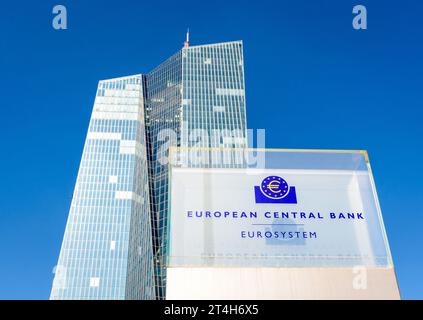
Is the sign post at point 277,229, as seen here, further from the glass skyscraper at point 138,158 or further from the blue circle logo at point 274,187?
the glass skyscraper at point 138,158

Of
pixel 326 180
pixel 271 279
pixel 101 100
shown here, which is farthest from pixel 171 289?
pixel 101 100

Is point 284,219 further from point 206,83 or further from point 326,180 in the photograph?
point 206,83

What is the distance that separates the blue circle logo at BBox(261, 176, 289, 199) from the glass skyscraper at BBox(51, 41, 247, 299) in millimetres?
92078

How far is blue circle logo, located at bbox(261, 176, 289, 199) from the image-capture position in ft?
87.8

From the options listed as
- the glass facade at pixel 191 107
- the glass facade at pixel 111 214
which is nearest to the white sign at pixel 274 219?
the glass facade at pixel 111 214

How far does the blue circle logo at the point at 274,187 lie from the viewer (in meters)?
26.8

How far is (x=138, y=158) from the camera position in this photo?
134 meters

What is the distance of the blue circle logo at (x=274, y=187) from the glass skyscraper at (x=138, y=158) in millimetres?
92078

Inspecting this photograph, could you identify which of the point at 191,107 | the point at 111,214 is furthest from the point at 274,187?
the point at 191,107

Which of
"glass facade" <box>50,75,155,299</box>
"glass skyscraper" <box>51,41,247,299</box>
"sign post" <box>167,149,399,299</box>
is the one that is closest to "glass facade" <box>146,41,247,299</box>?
"glass skyscraper" <box>51,41,247,299</box>

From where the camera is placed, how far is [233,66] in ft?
465

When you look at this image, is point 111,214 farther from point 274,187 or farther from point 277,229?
point 277,229
